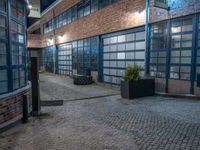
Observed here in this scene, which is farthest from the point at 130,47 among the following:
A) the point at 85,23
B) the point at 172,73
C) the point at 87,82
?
the point at 85,23

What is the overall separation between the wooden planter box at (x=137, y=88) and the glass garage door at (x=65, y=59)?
36.0 ft

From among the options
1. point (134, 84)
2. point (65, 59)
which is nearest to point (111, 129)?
point (134, 84)

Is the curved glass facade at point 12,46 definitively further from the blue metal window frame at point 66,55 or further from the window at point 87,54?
the blue metal window frame at point 66,55

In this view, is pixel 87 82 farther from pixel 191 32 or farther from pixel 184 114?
pixel 184 114

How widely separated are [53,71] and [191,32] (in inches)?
705

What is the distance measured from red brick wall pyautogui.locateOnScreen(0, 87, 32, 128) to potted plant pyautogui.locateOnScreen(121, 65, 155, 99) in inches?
173

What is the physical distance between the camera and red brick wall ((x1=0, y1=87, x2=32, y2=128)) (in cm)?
480

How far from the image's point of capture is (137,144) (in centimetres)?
392

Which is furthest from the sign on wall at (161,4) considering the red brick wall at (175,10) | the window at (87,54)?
the window at (87,54)

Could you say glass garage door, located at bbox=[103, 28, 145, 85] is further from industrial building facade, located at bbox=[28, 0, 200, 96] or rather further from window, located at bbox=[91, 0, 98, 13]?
window, located at bbox=[91, 0, 98, 13]

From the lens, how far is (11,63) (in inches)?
210

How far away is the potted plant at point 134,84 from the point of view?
27.5 ft

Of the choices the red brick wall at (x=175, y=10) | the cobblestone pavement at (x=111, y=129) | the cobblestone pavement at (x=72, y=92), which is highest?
the red brick wall at (x=175, y=10)

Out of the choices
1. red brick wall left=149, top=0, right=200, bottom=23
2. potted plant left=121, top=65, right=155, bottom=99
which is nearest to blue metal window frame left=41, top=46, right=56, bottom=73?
red brick wall left=149, top=0, right=200, bottom=23
